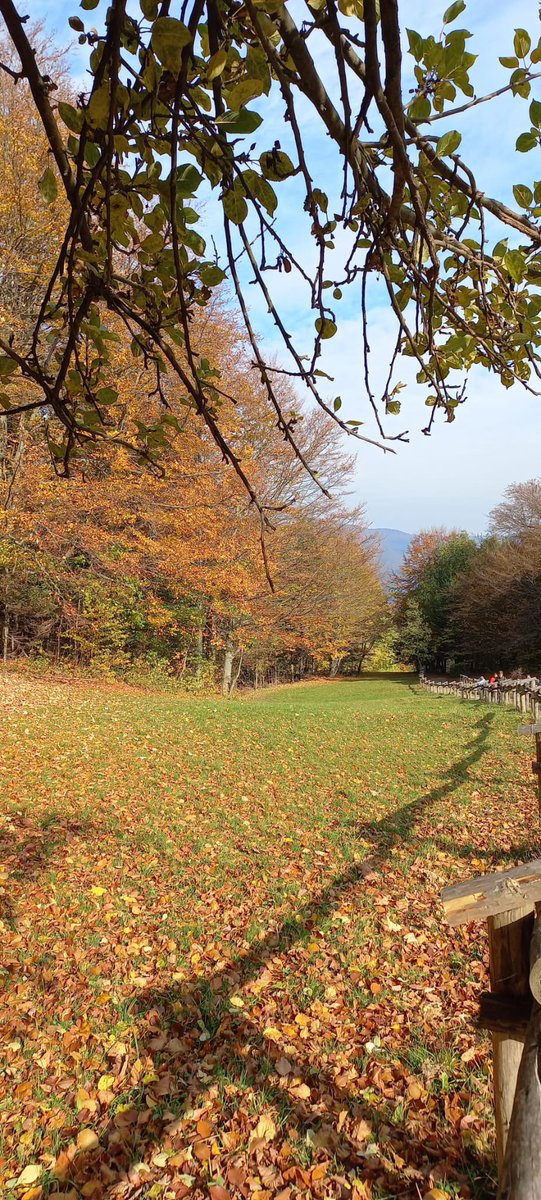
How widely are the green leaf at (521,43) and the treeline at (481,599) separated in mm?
29108

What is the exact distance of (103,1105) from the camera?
297cm

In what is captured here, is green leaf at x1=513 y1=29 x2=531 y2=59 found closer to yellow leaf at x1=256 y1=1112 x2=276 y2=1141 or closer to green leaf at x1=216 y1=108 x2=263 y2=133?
green leaf at x1=216 y1=108 x2=263 y2=133

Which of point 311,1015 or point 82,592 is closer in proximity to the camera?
point 311,1015

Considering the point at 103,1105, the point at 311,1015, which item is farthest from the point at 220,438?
the point at 311,1015

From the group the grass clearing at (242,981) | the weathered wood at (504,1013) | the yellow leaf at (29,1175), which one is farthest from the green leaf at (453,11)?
the yellow leaf at (29,1175)

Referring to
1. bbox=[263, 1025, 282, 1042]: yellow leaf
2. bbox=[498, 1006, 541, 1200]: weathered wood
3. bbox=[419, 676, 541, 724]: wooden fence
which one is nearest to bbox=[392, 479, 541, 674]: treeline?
bbox=[419, 676, 541, 724]: wooden fence

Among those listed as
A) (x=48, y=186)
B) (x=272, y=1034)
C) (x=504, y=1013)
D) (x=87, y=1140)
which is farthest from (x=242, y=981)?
(x=48, y=186)

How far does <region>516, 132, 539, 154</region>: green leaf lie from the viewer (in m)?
1.44

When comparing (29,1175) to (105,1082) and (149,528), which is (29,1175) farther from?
(149,528)

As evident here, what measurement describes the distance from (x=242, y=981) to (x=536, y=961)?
9.22ft

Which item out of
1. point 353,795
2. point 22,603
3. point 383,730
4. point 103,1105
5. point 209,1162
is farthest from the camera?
point 22,603

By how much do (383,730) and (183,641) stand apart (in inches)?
376

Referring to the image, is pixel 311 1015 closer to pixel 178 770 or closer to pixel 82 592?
pixel 178 770

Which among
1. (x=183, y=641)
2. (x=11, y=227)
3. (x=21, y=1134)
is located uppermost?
(x=11, y=227)
